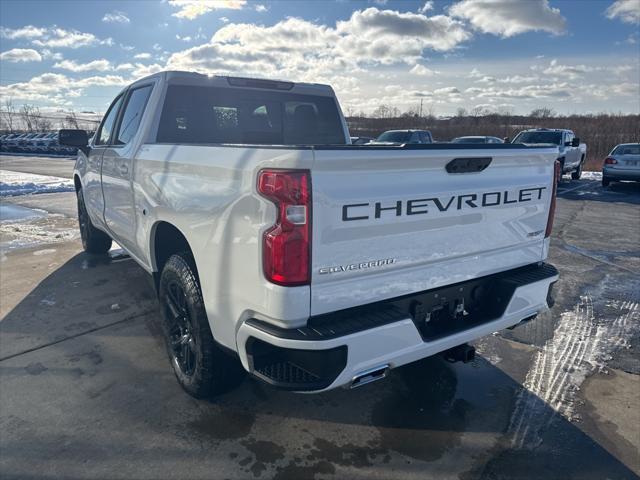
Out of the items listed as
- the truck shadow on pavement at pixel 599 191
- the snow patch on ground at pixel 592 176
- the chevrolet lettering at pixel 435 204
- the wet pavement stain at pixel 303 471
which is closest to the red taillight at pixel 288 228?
the chevrolet lettering at pixel 435 204

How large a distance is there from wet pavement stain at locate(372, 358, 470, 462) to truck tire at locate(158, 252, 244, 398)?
977 mm

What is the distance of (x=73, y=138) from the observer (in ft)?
16.5

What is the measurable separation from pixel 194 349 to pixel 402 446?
4.36 ft

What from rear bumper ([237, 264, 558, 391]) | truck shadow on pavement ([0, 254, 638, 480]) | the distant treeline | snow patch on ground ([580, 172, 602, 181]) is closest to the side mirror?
truck shadow on pavement ([0, 254, 638, 480])

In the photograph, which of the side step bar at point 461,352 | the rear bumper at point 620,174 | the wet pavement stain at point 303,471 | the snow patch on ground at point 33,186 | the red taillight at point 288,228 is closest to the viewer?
the red taillight at point 288,228

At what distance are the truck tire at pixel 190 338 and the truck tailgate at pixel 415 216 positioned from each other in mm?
893

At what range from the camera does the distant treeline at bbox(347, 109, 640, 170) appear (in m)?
33.0

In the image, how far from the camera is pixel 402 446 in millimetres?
2576

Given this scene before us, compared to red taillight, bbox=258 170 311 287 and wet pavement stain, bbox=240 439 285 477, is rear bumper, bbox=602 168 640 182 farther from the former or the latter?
red taillight, bbox=258 170 311 287

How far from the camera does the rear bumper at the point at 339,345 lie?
78.2 inches

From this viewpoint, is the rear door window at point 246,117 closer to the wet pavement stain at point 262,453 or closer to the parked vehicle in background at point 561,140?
the wet pavement stain at point 262,453

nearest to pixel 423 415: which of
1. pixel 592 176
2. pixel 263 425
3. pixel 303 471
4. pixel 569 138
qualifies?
pixel 303 471

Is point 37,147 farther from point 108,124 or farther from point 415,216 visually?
point 415,216

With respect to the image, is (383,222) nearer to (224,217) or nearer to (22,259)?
(224,217)
